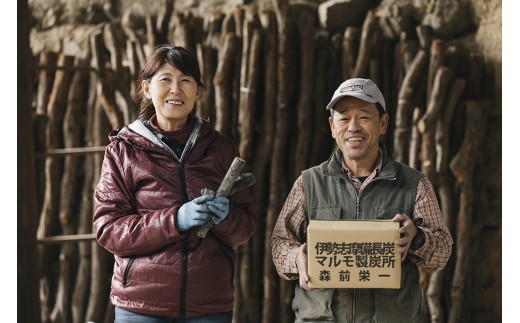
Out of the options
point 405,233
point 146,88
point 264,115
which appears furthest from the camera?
point 264,115

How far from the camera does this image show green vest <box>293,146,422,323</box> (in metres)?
2.17

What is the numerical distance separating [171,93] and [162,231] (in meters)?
0.43

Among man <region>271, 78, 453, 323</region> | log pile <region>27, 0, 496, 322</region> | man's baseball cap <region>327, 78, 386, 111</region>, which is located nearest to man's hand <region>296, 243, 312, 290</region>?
man <region>271, 78, 453, 323</region>

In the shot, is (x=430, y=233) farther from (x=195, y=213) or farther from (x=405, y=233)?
(x=195, y=213)

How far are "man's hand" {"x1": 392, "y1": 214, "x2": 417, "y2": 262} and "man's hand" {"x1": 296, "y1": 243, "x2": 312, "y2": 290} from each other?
27 cm

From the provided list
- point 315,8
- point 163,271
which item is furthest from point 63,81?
point 163,271

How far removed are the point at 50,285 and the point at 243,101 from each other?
1786 millimetres

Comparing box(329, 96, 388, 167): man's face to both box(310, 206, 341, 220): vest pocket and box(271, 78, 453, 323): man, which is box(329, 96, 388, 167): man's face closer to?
box(271, 78, 453, 323): man

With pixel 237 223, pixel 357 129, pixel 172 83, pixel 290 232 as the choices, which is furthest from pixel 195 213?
pixel 357 129

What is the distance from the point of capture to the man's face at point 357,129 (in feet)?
7.35

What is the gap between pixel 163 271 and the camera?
2.20 m

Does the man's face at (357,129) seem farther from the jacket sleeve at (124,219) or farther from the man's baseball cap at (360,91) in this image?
the jacket sleeve at (124,219)

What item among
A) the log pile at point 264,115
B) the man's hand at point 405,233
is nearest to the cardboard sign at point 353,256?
the man's hand at point 405,233

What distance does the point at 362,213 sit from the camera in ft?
7.30
